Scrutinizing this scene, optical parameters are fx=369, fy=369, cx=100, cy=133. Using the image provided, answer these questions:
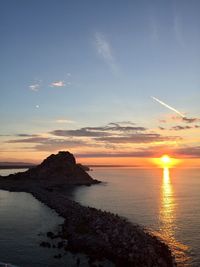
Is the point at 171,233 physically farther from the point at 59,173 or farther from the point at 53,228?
the point at 59,173

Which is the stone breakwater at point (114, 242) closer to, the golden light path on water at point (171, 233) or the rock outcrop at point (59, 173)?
the golden light path on water at point (171, 233)

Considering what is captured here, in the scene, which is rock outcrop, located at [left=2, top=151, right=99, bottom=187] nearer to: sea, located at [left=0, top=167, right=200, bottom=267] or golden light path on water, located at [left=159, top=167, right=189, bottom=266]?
sea, located at [left=0, top=167, right=200, bottom=267]

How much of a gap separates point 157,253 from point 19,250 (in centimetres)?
1538

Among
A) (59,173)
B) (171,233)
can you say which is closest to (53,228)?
(171,233)

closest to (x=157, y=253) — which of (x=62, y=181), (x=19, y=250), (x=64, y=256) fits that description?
(x=64, y=256)

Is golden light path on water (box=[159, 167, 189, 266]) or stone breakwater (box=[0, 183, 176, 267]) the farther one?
golden light path on water (box=[159, 167, 189, 266])

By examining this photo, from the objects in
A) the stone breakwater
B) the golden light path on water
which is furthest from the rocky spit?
the golden light path on water

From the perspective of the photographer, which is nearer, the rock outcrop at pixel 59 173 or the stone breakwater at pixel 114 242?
the stone breakwater at pixel 114 242

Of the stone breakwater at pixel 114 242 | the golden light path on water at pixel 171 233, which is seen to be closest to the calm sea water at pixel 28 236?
the stone breakwater at pixel 114 242

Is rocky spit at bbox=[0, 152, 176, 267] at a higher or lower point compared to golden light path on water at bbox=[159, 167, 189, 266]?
higher

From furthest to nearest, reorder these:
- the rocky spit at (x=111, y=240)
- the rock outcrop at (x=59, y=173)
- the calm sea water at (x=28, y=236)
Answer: the rock outcrop at (x=59, y=173) → the calm sea water at (x=28, y=236) → the rocky spit at (x=111, y=240)

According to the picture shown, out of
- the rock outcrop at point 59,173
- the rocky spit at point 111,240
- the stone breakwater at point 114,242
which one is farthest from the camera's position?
the rock outcrop at point 59,173

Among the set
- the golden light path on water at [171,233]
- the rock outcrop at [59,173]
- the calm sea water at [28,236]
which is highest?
the rock outcrop at [59,173]

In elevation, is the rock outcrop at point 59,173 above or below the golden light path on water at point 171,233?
above
